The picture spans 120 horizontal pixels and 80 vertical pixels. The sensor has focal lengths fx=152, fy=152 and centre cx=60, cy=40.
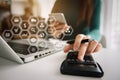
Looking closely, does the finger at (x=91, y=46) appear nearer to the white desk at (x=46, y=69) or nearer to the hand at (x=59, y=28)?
the white desk at (x=46, y=69)

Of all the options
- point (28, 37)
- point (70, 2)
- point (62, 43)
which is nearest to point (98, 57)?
point (62, 43)

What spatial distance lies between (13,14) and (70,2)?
1.04 ft

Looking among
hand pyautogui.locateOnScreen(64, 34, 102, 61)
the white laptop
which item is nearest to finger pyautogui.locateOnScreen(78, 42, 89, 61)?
hand pyautogui.locateOnScreen(64, 34, 102, 61)

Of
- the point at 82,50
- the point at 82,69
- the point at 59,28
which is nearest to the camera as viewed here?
the point at 82,69

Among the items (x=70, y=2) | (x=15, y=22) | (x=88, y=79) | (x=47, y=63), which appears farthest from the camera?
(x=70, y=2)

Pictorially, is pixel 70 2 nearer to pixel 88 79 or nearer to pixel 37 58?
pixel 37 58

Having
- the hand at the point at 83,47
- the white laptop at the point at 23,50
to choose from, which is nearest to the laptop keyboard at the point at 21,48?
the white laptop at the point at 23,50

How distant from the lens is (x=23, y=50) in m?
0.52

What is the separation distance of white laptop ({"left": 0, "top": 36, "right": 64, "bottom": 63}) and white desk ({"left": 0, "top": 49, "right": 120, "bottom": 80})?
0.02m

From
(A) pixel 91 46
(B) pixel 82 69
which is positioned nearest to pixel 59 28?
(A) pixel 91 46

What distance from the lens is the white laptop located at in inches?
16.8

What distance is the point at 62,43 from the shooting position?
63cm

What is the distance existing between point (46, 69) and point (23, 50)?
0.14 meters

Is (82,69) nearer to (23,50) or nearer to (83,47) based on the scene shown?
(83,47)
